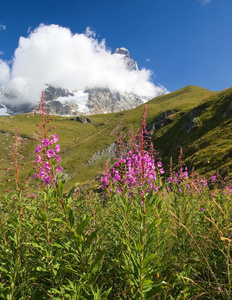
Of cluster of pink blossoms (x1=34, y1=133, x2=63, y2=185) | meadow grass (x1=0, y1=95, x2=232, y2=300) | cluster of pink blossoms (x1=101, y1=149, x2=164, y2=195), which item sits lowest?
meadow grass (x1=0, y1=95, x2=232, y2=300)

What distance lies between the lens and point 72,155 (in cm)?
14125

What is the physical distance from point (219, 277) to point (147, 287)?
1.73 m

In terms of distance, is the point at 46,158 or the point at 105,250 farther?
the point at 46,158

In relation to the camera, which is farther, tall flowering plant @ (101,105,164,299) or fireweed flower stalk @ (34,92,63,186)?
fireweed flower stalk @ (34,92,63,186)

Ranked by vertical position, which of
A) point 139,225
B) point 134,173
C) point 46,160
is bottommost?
point 139,225

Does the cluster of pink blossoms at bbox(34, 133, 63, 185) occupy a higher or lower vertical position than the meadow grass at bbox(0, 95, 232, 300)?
higher

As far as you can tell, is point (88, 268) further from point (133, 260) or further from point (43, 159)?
point (43, 159)

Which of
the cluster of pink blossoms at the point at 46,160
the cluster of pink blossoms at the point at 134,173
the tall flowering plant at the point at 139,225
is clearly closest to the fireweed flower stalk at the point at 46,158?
the cluster of pink blossoms at the point at 46,160

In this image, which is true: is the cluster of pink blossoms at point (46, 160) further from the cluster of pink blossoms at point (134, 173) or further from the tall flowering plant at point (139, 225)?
the cluster of pink blossoms at point (134, 173)

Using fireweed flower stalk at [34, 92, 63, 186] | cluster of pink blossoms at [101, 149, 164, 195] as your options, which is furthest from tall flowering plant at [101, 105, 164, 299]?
fireweed flower stalk at [34, 92, 63, 186]

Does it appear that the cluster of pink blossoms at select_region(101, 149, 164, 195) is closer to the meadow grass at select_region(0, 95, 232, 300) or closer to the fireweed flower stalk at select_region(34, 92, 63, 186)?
the meadow grass at select_region(0, 95, 232, 300)

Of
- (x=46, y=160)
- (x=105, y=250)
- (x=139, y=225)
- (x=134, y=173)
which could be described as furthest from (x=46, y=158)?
(x=139, y=225)

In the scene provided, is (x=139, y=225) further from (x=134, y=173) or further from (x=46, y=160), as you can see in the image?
(x=46, y=160)

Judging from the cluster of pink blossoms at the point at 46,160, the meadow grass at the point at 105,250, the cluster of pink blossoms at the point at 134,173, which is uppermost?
the cluster of pink blossoms at the point at 46,160
